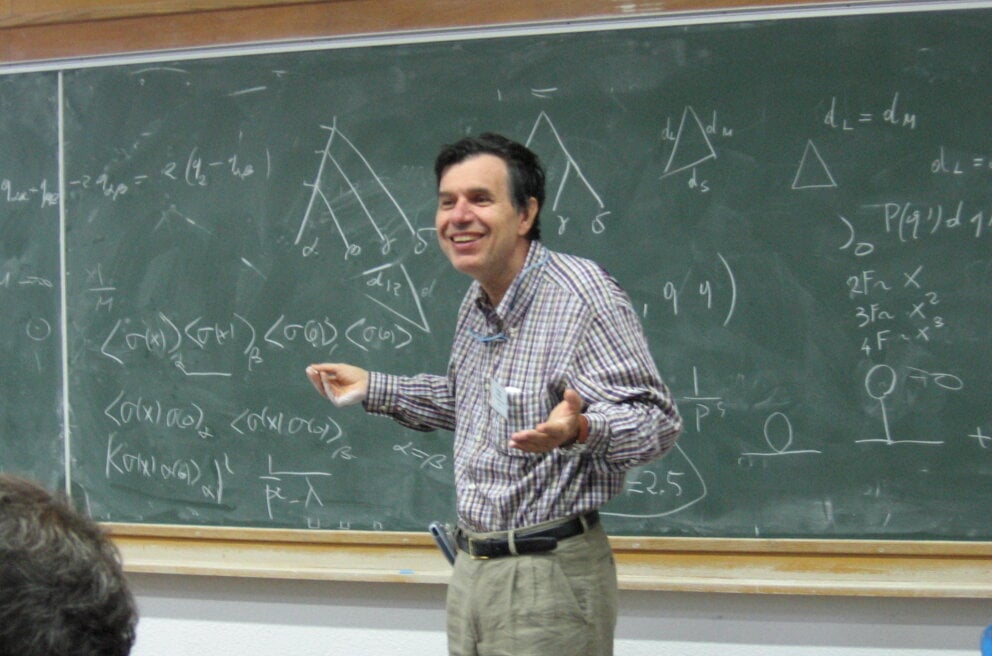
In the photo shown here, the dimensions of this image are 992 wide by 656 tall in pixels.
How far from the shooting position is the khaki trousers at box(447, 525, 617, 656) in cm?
184

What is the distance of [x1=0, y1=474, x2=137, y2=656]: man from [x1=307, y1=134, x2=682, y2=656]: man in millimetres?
966

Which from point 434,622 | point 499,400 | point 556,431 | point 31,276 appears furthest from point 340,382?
point 31,276

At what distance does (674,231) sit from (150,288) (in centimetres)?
155

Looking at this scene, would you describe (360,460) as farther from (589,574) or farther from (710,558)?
(589,574)

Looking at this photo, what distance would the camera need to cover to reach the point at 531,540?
1865 millimetres

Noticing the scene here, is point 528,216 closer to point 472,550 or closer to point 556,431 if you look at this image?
point 556,431

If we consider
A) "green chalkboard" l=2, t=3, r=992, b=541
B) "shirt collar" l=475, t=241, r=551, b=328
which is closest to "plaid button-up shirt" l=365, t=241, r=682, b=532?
"shirt collar" l=475, t=241, r=551, b=328

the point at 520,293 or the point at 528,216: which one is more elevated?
the point at 528,216

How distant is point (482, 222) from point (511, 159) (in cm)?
15

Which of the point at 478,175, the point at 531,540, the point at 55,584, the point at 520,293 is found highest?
the point at 478,175

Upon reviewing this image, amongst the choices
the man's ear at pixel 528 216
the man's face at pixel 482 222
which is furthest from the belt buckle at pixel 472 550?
the man's ear at pixel 528 216

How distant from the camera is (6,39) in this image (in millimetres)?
3211

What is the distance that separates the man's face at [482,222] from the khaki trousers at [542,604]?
0.51m

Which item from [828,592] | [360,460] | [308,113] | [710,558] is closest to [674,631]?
[710,558]
